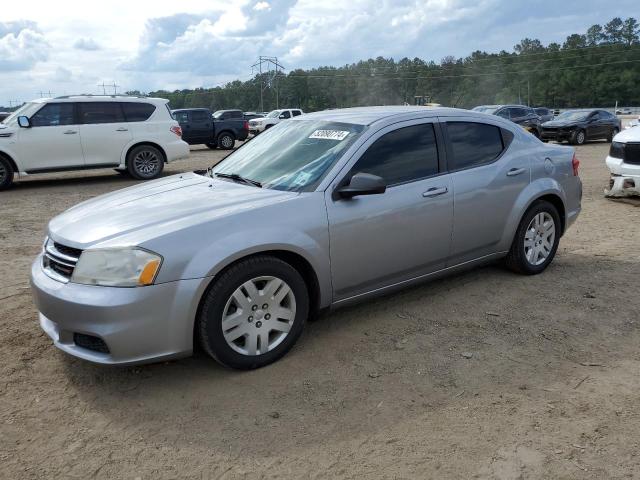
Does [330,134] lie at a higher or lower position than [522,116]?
higher

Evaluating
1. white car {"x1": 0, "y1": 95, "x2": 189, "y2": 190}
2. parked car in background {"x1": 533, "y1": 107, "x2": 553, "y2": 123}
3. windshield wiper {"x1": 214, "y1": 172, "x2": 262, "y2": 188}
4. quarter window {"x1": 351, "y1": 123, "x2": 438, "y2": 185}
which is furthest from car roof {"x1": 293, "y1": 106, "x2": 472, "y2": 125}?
parked car in background {"x1": 533, "y1": 107, "x2": 553, "y2": 123}

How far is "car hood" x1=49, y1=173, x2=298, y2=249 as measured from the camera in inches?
126

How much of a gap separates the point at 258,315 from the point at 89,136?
32.5 feet

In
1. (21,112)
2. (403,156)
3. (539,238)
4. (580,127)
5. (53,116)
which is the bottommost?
(580,127)

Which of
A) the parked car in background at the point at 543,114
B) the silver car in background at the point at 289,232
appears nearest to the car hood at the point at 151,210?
the silver car in background at the point at 289,232

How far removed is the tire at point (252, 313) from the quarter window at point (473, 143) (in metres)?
1.83

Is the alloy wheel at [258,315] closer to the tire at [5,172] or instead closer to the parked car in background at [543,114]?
the tire at [5,172]

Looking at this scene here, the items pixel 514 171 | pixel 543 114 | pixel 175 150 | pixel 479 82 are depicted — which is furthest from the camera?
pixel 479 82

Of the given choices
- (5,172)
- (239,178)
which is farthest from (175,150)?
(239,178)

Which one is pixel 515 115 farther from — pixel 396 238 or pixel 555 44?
pixel 555 44

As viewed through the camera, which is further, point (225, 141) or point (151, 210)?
point (225, 141)

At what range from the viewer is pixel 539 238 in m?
5.12

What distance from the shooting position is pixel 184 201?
3.66 meters

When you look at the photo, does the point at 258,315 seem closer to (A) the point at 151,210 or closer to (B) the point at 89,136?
(A) the point at 151,210
